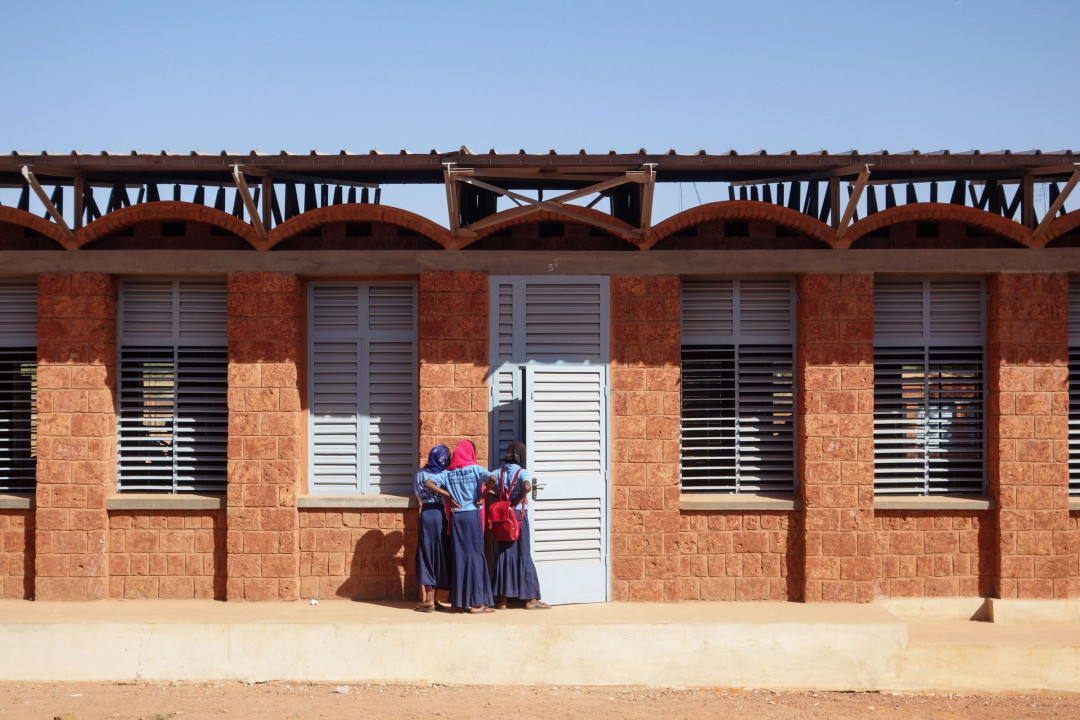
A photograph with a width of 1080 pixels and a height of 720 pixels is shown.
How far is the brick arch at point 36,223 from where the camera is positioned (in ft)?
28.6

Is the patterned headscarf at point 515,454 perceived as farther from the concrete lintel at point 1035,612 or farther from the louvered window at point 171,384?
the concrete lintel at point 1035,612

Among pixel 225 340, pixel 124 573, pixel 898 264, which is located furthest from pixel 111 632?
pixel 898 264

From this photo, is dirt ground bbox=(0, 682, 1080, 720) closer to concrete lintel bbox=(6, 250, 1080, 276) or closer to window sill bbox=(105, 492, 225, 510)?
window sill bbox=(105, 492, 225, 510)

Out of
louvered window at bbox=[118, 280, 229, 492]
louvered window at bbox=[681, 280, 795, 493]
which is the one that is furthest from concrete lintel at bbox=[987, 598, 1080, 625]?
louvered window at bbox=[118, 280, 229, 492]

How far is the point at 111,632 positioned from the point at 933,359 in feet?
24.4

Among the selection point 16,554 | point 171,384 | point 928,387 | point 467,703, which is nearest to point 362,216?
point 171,384

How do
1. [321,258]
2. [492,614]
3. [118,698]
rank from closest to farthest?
[118,698] < [492,614] < [321,258]

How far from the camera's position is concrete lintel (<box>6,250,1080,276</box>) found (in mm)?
8703

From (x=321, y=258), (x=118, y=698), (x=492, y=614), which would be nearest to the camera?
(x=118, y=698)

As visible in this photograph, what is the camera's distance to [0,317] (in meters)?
9.05

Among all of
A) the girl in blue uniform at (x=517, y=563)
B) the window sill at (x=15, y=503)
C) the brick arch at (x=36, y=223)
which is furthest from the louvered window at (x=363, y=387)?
the window sill at (x=15, y=503)

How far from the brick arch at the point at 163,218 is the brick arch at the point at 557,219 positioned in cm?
195

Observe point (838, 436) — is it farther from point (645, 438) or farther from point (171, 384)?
point (171, 384)

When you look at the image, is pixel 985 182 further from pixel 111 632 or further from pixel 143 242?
pixel 111 632
